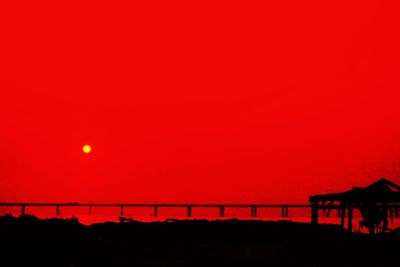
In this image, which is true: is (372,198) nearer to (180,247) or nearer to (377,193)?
(377,193)

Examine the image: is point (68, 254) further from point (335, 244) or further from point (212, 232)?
point (212, 232)

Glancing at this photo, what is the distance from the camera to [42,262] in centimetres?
1301

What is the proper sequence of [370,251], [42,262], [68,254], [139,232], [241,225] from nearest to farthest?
[42,262] < [68,254] < [370,251] < [139,232] < [241,225]

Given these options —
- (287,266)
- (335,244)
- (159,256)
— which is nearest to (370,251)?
(335,244)

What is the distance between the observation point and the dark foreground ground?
45.4ft

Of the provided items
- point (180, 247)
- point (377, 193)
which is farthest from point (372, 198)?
point (180, 247)

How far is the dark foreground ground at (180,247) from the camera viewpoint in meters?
13.8

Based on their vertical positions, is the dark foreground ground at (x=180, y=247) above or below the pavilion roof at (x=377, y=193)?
below

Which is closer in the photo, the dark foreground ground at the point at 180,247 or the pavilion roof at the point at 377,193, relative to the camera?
the dark foreground ground at the point at 180,247

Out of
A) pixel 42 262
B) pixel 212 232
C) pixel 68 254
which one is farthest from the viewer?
pixel 212 232

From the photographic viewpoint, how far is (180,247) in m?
19.2

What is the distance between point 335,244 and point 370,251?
99.7 inches

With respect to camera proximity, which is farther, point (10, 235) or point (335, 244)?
point (335, 244)

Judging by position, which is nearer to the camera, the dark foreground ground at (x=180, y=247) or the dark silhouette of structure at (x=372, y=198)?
the dark foreground ground at (x=180, y=247)
